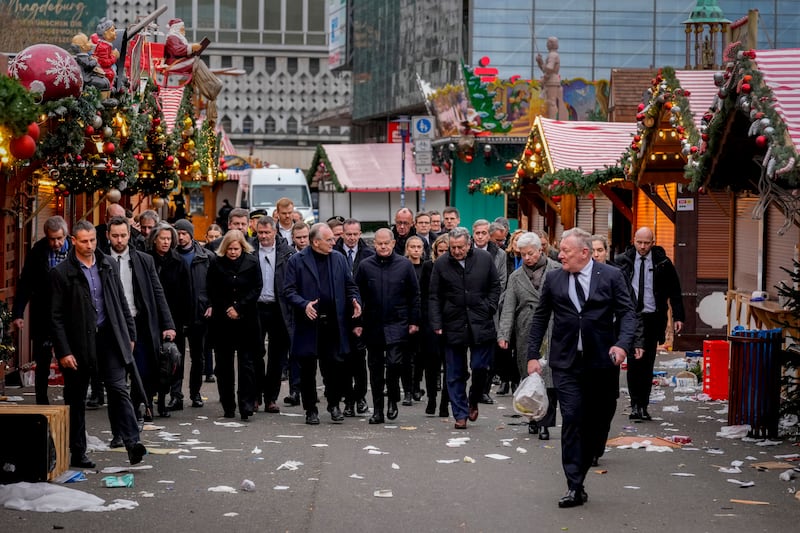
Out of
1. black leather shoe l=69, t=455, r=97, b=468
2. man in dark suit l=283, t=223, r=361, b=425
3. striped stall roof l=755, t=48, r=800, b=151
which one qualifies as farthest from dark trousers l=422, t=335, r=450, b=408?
black leather shoe l=69, t=455, r=97, b=468

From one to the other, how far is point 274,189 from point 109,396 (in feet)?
119

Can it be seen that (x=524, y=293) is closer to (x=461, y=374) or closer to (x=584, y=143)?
(x=461, y=374)

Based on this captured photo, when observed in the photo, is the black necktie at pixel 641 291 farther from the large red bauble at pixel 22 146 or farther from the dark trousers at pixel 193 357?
the large red bauble at pixel 22 146

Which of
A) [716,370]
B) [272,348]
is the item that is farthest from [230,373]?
[716,370]

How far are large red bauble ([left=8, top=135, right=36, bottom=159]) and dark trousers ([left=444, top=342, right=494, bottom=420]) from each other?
4.76 metres

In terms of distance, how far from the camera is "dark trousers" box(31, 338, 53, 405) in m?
12.2

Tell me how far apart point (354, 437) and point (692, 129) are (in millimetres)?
5717

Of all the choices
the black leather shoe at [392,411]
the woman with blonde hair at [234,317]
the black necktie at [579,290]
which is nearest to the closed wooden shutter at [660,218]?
the black leather shoe at [392,411]

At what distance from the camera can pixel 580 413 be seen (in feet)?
30.8

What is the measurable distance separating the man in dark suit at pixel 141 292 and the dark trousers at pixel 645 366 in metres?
4.42

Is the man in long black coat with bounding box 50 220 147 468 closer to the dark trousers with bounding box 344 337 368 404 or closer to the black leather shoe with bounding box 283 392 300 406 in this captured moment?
the dark trousers with bounding box 344 337 368 404

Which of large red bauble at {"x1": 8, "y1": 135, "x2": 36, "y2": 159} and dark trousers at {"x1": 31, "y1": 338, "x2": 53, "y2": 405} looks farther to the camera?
dark trousers at {"x1": 31, "y1": 338, "x2": 53, "y2": 405}

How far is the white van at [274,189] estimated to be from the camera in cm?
→ 4588

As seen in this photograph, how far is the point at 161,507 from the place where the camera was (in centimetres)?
893
